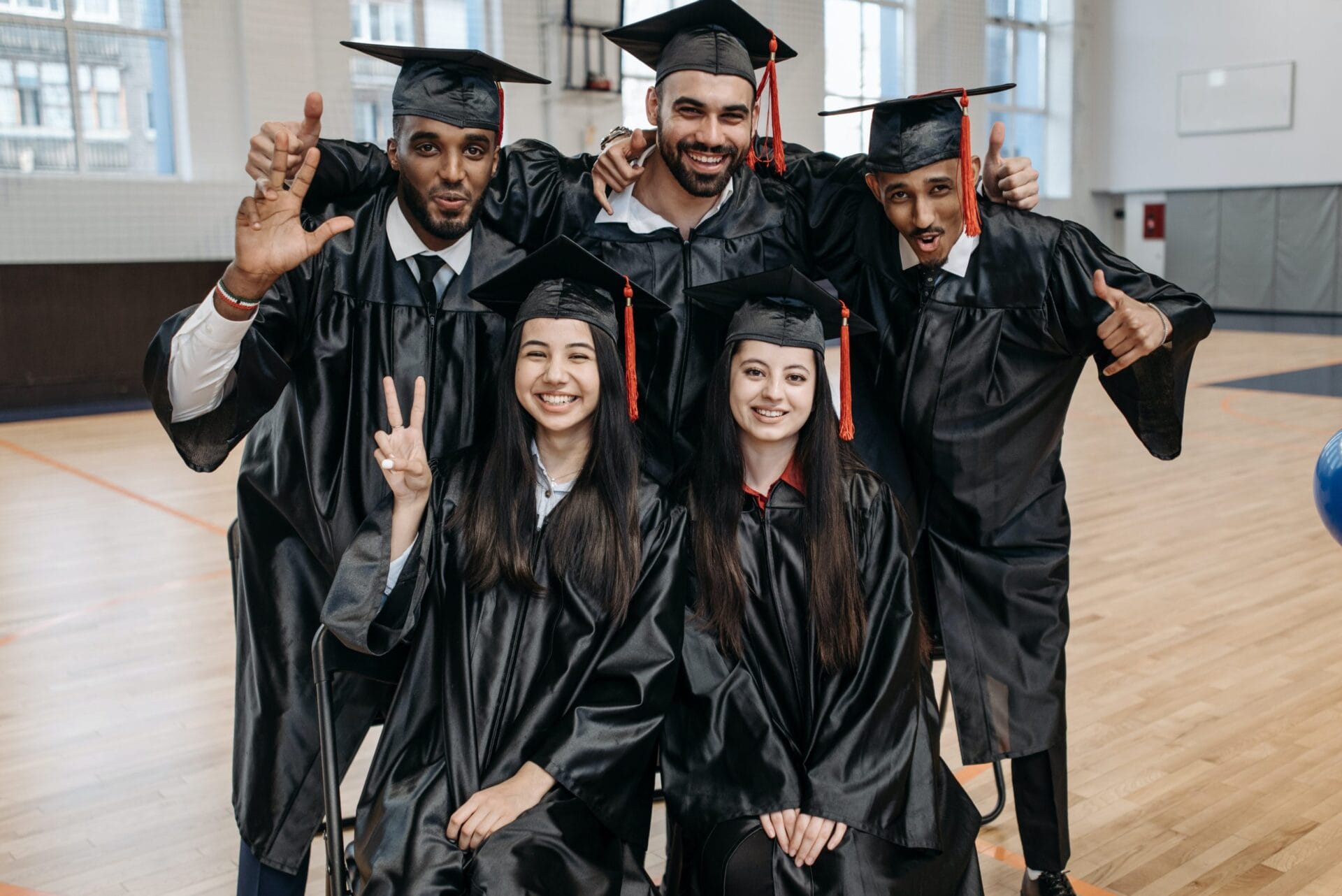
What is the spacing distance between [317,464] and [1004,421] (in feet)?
5.14

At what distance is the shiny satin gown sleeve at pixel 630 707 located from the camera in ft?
7.64

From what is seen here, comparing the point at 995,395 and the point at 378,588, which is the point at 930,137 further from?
the point at 378,588

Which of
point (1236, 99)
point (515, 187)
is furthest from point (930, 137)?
point (1236, 99)

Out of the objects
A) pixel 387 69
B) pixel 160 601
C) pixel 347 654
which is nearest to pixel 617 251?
pixel 347 654

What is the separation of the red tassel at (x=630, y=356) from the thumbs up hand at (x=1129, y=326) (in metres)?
1.02

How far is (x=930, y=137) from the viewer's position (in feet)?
8.91

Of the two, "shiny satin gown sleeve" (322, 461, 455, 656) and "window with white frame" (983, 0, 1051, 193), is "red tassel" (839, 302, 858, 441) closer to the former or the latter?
"shiny satin gown sleeve" (322, 461, 455, 656)

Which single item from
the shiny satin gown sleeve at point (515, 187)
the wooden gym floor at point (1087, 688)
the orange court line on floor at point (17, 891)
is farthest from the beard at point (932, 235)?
the orange court line on floor at point (17, 891)

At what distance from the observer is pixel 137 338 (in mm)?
11719

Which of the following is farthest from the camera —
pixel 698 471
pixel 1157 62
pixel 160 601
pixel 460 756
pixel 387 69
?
pixel 1157 62

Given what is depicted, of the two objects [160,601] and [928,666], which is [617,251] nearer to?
[928,666]

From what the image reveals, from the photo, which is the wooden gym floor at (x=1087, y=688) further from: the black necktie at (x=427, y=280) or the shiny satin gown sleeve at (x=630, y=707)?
the black necktie at (x=427, y=280)

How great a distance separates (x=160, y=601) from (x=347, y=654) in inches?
136

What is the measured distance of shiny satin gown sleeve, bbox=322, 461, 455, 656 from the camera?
234 centimetres
